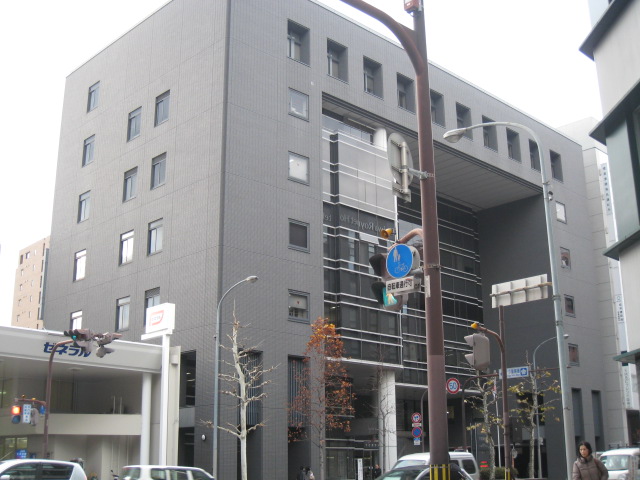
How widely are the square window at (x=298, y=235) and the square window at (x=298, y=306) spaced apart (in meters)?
2.45

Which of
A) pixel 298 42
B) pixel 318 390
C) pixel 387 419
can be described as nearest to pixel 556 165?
pixel 298 42

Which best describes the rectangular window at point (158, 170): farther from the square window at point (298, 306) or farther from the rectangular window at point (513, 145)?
the rectangular window at point (513, 145)

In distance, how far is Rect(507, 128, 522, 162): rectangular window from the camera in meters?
57.4

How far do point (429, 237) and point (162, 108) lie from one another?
115 feet

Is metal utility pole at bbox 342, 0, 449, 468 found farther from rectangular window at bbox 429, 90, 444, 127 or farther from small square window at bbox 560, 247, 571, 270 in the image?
small square window at bbox 560, 247, 571, 270

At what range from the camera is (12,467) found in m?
18.9

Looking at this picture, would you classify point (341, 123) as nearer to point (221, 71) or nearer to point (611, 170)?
point (221, 71)

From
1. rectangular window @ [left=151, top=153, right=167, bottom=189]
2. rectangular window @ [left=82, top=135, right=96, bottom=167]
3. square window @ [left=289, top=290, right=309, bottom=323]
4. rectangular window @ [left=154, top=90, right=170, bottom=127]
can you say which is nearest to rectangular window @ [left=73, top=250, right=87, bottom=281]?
rectangular window @ [left=82, top=135, right=96, bottom=167]

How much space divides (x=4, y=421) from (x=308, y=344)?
585 inches

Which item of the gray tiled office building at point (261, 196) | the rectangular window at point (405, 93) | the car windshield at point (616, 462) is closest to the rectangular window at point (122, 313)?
the gray tiled office building at point (261, 196)

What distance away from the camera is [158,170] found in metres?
42.7

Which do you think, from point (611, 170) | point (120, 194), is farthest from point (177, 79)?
point (611, 170)

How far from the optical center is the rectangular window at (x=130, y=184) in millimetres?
44000

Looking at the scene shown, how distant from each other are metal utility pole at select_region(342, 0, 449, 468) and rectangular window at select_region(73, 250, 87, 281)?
1498 inches
